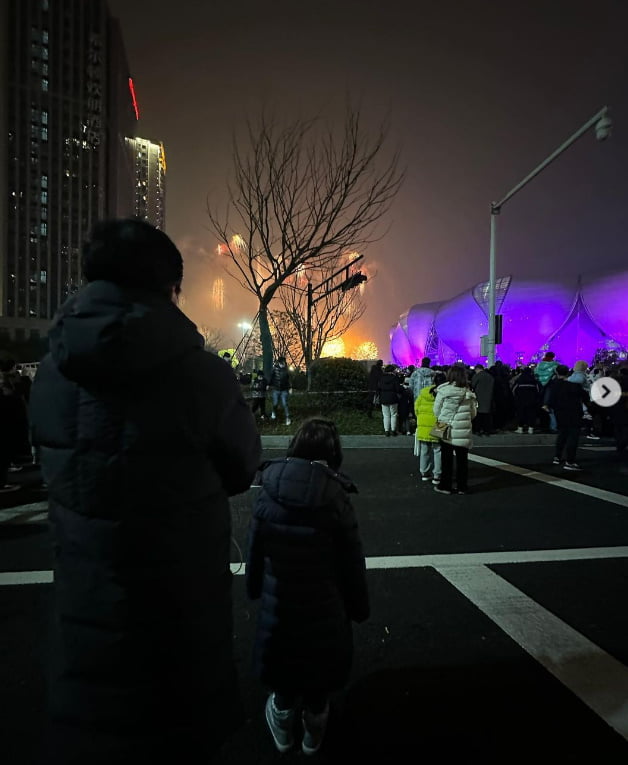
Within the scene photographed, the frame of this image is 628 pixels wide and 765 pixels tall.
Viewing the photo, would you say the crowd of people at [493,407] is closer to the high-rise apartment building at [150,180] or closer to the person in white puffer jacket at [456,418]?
the person in white puffer jacket at [456,418]

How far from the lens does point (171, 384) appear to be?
1.39m

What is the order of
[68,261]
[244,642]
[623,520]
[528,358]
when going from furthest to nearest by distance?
[68,261], [528,358], [623,520], [244,642]

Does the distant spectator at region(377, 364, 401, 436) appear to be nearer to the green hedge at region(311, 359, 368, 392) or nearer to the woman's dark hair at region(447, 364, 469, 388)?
the green hedge at region(311, 359, 368, 392)

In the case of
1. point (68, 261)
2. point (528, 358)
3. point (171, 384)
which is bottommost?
point (171, 384)

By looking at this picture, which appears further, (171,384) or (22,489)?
(22,489)

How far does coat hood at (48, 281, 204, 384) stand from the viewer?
4.26 ft

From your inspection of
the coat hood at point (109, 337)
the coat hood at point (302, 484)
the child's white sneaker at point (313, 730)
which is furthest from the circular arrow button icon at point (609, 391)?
the coat hood at point (109, 337)

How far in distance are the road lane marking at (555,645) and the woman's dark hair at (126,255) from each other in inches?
110

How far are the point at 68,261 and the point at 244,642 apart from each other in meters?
115

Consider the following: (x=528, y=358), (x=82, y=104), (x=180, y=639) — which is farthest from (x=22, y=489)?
(x=82, y=104)

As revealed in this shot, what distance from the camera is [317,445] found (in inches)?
99.3

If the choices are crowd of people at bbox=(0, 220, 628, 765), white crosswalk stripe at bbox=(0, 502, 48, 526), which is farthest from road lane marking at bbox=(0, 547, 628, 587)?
crowd of people at bbox=(0, 220, 628, 765)

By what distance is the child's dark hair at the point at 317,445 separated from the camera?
2525 millimetres

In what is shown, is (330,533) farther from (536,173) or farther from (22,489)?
(536,173)
